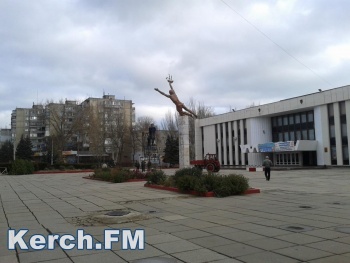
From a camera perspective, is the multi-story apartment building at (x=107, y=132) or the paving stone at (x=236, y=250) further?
the multi-story apartment building at (x=107, y=132)

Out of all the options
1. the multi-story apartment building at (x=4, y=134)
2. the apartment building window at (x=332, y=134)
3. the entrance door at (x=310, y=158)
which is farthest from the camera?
the multi-story apartment building at (x=4, y=134)

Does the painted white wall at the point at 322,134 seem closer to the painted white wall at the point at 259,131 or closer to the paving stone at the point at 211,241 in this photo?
the painted white wall at the point at 259,131

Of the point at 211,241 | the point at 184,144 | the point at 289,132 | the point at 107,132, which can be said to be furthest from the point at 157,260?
the point at 107,132

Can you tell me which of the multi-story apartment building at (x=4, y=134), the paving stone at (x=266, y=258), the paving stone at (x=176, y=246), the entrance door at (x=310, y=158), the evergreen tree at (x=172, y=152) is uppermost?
the multi-story apartment building at (x=4, y=134)

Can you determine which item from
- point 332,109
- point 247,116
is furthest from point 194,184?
point 247,116

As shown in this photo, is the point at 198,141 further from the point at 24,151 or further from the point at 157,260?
the point at 157,260

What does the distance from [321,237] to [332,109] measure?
43808mm

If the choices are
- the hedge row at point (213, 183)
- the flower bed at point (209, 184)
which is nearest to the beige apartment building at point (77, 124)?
the flower bed at point (209, 184)

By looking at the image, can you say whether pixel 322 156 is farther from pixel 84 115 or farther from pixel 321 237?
pixel 84 115

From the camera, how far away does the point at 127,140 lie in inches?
3506

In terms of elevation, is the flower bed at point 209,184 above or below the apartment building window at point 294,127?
below

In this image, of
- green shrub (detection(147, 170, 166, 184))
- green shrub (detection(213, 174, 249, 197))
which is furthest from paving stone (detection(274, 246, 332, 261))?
green shrub (detection(147, 170, 166, 184))

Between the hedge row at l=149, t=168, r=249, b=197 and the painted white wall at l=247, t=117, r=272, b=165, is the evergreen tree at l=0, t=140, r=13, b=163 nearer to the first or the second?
the painted white wall at l=247, t=117, r=272, b=165

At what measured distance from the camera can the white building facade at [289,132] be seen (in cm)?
4522
